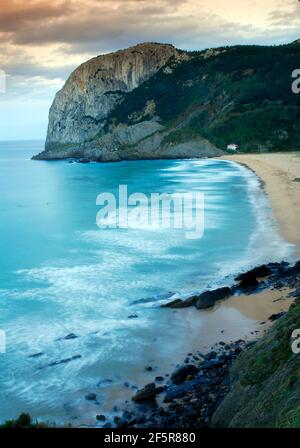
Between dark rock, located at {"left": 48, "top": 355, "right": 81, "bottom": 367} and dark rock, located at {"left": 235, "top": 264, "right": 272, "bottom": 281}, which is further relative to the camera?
dark rock, located at {"left": 235, "top": 264, "right": 272, "bottom": 281}

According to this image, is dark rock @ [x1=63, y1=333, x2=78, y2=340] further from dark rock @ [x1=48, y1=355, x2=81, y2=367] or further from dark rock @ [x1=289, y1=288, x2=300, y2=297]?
dark rock @ [x1=289, y1=288, x2=300, y2=297]

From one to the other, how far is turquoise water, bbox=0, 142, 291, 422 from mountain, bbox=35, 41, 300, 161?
57655 mm

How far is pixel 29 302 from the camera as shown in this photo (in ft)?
49.8

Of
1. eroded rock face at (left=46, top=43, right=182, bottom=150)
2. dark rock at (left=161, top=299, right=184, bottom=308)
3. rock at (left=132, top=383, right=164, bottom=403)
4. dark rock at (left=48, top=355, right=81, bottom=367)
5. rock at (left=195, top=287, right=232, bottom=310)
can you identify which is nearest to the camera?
rock at (left=132, top=383, right=164, bottom=403)

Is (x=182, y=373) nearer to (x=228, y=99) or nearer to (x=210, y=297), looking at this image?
(x=210, y=297)

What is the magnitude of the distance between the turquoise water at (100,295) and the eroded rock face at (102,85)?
4363 inches

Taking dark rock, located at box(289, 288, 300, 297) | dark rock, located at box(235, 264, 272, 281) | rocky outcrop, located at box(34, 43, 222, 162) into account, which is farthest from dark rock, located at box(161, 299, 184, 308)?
rocky outcrop, located at box(34, 43, 222, 162)

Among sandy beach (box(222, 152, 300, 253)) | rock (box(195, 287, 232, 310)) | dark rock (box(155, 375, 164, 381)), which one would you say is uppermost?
sandy beach (box(222, 152, 300, 253))

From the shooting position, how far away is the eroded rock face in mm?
141000

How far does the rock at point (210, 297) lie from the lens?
Answer: 1261 centimetres

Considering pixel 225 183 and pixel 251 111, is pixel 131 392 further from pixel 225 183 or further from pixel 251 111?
pixel 251 111

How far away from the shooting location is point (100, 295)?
1520 centimetres

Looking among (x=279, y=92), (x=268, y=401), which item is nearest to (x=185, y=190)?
(x=268, y=401)

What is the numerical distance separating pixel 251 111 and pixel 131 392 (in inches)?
3507
